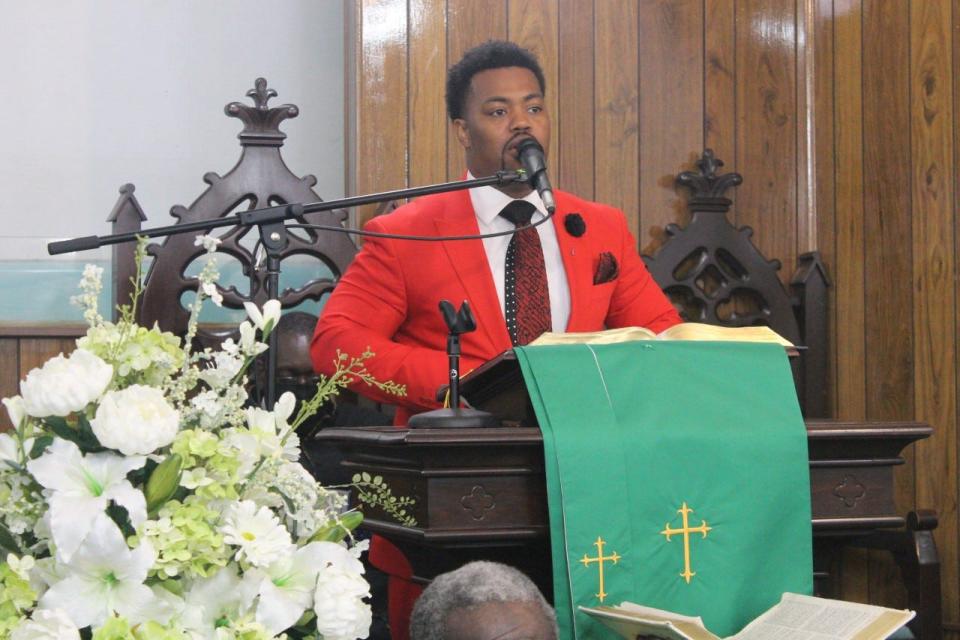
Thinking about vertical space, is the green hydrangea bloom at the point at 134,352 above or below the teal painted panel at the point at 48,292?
below

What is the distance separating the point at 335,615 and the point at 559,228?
2.20 meters

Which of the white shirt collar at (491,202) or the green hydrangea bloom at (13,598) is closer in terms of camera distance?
the green hydrangea bloom at (13,598)

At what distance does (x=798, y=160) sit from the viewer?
4059 millimetres

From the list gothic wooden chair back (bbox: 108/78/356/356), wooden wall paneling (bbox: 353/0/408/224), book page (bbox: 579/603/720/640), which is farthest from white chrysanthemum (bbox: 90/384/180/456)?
wooden wall paneling (bbox: 353/0/408/224)

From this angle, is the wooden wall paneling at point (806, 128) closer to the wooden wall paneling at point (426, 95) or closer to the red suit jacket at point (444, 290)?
the red suit jacket at point (444, 290)

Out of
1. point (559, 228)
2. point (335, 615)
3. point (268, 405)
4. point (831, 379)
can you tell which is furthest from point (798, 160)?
point (335, 615)

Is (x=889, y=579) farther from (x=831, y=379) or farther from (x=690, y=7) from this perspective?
(x=690, y=7)

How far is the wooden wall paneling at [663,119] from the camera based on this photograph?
13.3 ft

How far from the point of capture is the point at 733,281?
404 cm

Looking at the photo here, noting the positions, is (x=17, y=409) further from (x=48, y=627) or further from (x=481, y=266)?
(x=481, y=266)

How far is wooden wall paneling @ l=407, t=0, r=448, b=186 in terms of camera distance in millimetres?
3863

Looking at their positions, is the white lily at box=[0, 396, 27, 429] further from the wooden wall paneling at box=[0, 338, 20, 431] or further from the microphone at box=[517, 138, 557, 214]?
the wooden wall paneling at box=[0, 338, 20, 431]

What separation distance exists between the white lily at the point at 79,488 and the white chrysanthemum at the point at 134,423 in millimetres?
27

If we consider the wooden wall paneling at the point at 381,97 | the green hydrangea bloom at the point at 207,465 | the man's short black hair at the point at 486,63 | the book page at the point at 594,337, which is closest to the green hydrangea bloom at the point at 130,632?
the green hydrangea bloom at the point at 207,465
